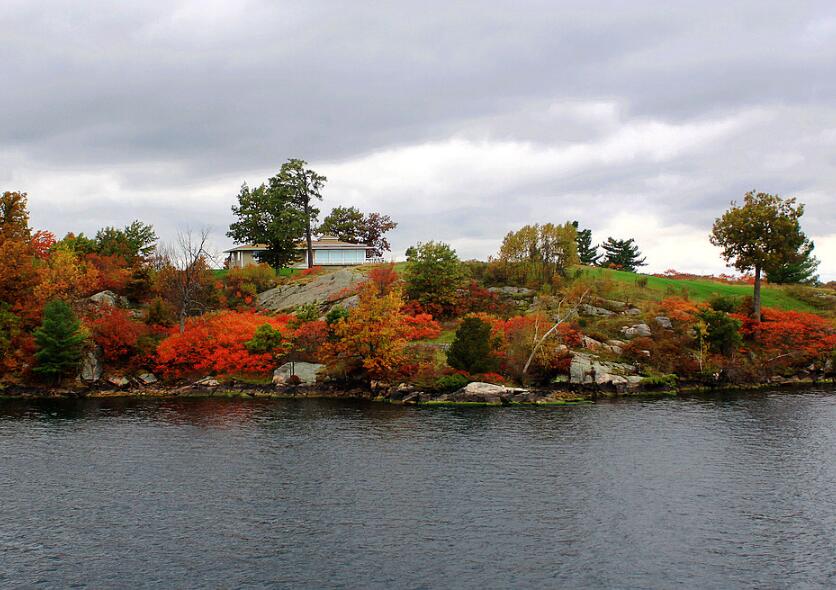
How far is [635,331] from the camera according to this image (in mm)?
75062

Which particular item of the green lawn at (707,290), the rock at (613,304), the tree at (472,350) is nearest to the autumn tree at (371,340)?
the tree at (472,350)

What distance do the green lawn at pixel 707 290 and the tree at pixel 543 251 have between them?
186 inches

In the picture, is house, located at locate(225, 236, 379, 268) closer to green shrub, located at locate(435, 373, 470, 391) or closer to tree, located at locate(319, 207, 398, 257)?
tree, located at locate(319, 207, 398, 257)

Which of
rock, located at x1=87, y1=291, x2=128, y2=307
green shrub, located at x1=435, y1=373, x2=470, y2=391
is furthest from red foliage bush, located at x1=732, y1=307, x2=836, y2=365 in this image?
rock, located at x1=87, y1=291, x2=128, y2=307

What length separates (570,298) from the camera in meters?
83.1

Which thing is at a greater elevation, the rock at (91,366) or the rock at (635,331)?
the rock at (635,331)

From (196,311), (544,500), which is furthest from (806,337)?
(196,311)

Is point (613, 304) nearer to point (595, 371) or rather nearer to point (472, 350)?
point (595, 371)

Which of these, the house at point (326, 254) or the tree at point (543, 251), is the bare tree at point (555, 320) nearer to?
the tree at point (543, 251)

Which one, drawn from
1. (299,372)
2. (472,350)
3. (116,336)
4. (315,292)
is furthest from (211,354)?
(472,350)

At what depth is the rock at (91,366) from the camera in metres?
70.0

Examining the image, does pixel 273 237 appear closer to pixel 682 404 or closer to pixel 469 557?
pixel 682 404

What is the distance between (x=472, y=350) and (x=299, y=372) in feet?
61.8

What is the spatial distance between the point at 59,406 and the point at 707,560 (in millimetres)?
56870
